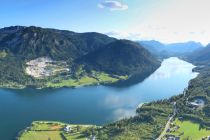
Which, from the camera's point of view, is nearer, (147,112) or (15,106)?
(147,112)

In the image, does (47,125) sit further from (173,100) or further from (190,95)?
(190,95)

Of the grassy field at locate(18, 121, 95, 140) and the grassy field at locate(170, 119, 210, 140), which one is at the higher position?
the grassy field at locate(170, 119, 210, 140)

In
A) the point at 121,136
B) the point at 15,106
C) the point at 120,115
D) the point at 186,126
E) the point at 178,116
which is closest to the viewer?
the point at 121,136

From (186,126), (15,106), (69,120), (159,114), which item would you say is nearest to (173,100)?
(159,114)

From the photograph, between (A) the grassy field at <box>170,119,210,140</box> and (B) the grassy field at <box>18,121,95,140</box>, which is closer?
(A) the grassy field at <box>170,119,210,140</box>
